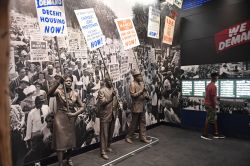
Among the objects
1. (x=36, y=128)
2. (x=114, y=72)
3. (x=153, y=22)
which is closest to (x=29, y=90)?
(x=36, y=128)

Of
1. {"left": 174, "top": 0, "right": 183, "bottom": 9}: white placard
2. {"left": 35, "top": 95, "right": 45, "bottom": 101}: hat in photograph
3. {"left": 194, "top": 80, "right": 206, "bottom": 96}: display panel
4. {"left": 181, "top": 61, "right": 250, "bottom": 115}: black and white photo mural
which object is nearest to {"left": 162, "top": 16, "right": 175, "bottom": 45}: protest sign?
{"left": 174, "top": 0, "right": 183, "bottom": 9}: white placard

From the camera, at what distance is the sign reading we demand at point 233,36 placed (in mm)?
5191

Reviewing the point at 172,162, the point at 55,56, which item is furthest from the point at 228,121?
the point at 55,56

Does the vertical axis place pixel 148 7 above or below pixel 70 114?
above

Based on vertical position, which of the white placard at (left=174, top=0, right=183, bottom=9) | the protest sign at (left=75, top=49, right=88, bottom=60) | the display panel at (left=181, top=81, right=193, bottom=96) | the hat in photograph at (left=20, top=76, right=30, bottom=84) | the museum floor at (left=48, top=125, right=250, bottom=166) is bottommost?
the museum floor at (left=48, top=125, right=250, bottom=166)

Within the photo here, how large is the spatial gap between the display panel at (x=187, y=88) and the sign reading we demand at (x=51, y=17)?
12.8ft

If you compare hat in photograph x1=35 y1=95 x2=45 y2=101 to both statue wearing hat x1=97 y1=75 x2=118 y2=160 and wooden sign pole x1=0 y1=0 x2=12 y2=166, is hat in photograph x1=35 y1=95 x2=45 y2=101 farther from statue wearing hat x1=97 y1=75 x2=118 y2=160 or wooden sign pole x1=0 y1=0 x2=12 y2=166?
wooden sign pole x1=0 y1=0 x2=12 y2=166

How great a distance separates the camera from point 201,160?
4.05 meters

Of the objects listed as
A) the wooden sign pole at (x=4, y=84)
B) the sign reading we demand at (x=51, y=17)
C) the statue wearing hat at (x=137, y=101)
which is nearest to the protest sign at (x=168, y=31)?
the statue wearing hat at (x=137, y=101)

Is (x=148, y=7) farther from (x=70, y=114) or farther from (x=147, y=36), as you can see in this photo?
(x=70, y=114)

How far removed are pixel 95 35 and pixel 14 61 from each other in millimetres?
1669

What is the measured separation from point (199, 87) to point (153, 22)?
2.29 m

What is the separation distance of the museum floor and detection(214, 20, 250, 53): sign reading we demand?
2.38m

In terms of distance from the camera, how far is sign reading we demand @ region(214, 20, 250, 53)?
204 inches
